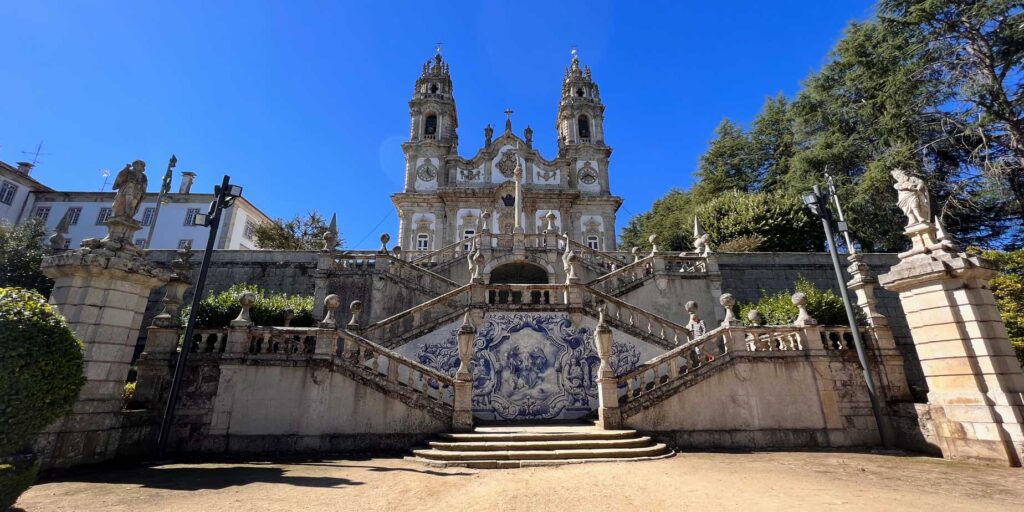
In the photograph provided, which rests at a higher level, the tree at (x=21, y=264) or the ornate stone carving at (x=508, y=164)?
the ornate stone carving at (x=508, y=164)

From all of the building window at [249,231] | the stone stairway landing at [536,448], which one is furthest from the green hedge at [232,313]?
the building window at [249,231]

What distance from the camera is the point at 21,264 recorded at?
58.6 ft

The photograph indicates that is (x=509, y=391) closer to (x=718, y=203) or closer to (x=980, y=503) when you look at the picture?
(x=980, y=503)

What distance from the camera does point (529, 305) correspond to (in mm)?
11203

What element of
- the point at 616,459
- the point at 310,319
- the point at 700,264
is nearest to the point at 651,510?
the point at 616,459

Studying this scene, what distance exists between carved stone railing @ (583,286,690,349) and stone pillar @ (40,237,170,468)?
9460 mm

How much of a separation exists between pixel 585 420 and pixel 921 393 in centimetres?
729

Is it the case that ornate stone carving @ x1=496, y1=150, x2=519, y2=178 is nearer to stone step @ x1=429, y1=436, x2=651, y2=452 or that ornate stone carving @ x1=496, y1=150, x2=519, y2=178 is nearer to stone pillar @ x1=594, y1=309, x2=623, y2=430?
stone pillar @ x1=594, y1=309, x2=623, y2=430

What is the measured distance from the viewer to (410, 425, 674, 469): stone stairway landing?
23.4 feet

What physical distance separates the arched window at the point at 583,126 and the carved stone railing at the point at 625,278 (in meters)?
24.6

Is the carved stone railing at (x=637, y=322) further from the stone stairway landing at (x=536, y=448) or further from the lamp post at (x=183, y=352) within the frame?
the lamp post at (x=183, y=352)

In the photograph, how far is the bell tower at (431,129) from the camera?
3403 centimetres

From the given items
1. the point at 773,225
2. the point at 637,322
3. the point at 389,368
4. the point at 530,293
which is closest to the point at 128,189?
the point at 389,368

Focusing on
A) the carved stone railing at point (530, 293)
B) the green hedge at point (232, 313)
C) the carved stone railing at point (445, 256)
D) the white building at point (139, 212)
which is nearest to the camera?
the green hedge at point (232, 313)
